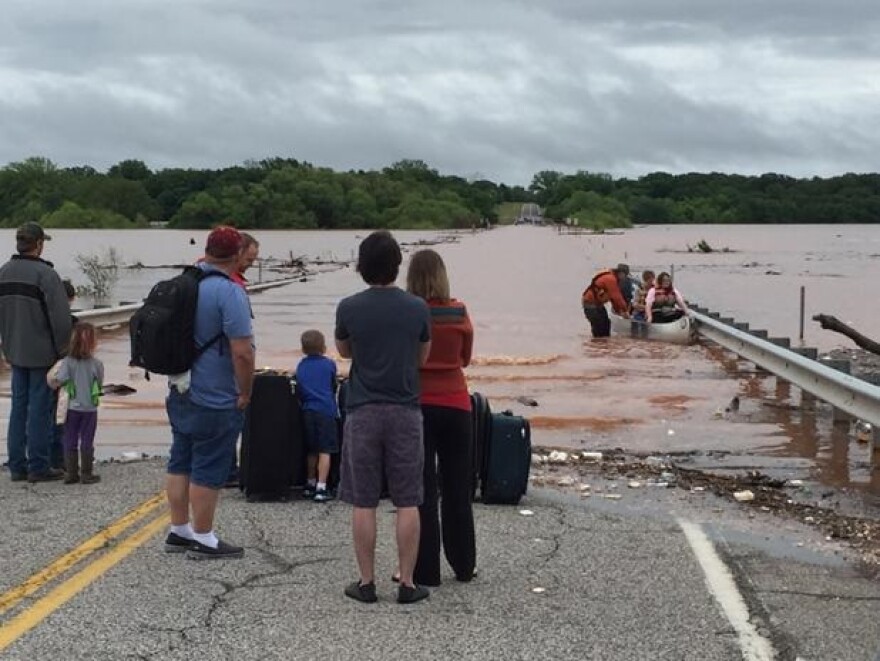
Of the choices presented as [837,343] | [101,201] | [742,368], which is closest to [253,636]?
[742,368]

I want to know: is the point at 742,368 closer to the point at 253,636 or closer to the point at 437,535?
the point at 437,535

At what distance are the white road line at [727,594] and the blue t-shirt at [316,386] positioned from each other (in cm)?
247

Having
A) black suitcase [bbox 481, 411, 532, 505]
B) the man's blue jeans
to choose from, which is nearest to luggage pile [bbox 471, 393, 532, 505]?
black suitcase [bbox 481, 411, 532, 505]

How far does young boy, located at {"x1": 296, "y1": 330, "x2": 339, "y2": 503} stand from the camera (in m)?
8.81

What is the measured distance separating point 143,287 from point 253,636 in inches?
1789

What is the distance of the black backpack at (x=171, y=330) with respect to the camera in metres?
6.92

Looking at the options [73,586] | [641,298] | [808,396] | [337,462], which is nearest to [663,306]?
[641,298]

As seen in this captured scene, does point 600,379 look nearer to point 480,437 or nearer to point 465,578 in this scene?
point 480,437

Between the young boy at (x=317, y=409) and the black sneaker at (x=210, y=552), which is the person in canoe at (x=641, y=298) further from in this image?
the black sneaker at (x=210, y=552)

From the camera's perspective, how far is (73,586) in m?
6.54

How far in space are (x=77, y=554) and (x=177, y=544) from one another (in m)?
0.54

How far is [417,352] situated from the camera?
631cm

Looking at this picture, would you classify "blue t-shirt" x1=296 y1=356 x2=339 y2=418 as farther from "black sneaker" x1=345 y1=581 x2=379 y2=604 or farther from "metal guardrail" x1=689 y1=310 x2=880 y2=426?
"metal guardrail" x1=689 y1=310 x2=880 y2=426

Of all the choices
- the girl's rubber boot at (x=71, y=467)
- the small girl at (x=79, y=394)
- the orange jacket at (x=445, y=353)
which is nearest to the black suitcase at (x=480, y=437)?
the orange jacket at (x=445, y=353)
